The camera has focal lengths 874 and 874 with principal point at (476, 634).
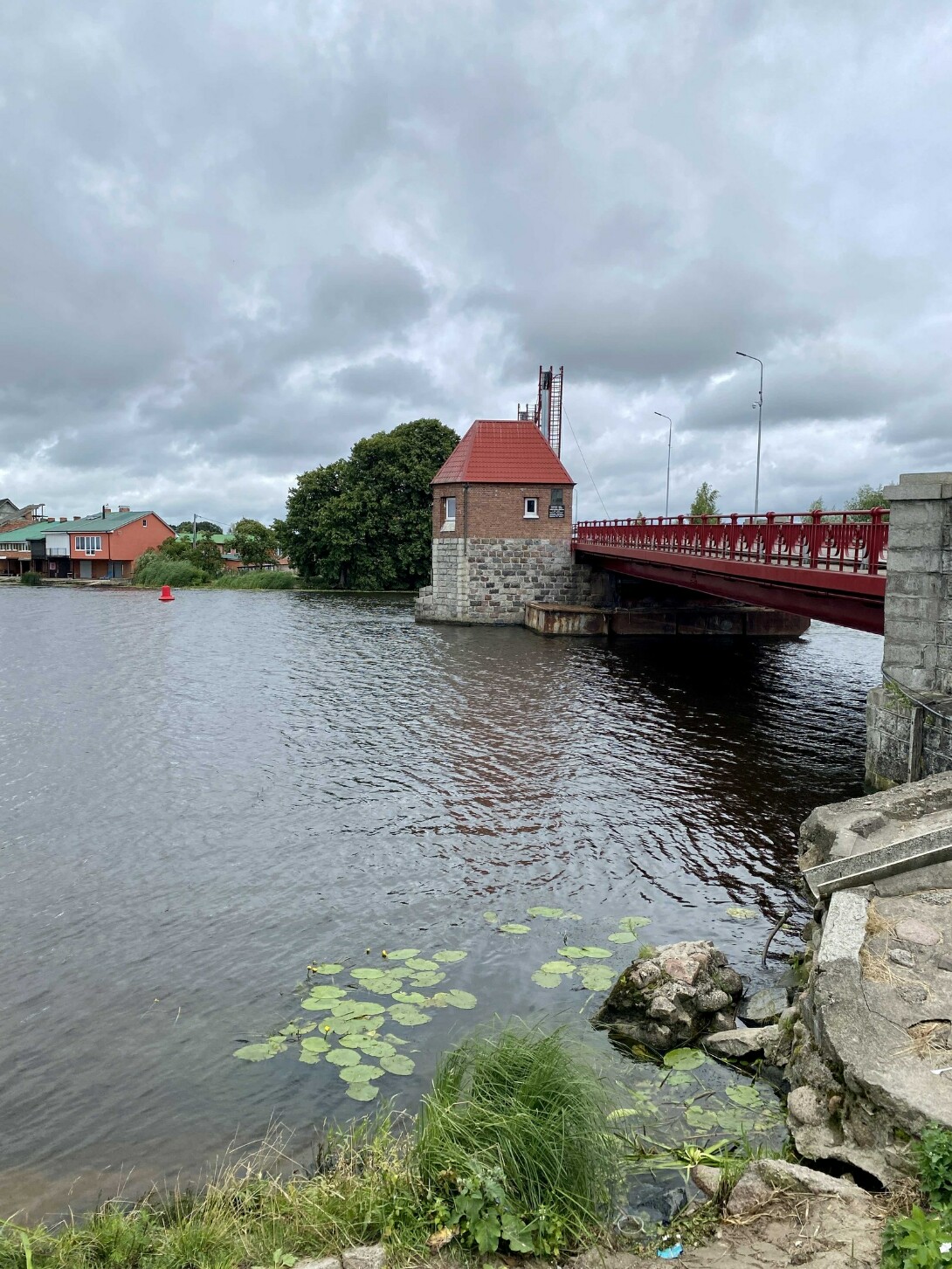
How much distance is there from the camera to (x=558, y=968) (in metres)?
8.98

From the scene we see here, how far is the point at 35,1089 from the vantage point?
7062mm

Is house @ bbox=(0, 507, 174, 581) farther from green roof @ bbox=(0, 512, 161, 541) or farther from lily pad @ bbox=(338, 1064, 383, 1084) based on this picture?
lily pad @ bbox=(338, 1064, 383, 1084)

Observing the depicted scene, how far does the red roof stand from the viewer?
44.3 m

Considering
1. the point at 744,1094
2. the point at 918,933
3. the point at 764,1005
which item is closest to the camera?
the point at 744,1094

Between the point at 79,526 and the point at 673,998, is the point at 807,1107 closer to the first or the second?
the point at 673,998

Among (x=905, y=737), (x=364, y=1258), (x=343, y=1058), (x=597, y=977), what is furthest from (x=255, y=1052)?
(x=905, y=737)

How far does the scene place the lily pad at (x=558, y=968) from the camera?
29.2ft

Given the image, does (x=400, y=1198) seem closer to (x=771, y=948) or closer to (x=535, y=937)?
(x=535, y=937)

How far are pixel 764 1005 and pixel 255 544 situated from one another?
91575 millimetres

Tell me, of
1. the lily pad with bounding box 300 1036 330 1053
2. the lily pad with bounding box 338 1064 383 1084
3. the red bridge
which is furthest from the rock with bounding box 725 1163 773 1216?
the red bridge

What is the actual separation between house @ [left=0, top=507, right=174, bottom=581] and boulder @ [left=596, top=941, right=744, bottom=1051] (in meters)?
95.7

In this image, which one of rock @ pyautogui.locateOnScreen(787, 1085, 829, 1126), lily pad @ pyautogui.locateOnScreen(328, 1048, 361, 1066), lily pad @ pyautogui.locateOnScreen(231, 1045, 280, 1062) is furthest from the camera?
Result: lily pad @ pyautogui.locateOnScreen(231, 1045, 280, 1062)

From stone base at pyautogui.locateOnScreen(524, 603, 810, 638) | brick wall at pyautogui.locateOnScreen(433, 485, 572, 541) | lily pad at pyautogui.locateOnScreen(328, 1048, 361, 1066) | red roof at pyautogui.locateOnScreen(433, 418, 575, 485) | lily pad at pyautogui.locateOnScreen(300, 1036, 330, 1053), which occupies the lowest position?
lily pad at pyautogui.locateOnScreen(300, 1036, 330, 1053)

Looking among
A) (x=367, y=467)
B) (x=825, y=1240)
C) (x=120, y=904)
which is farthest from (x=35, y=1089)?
(x=367, y=467)
